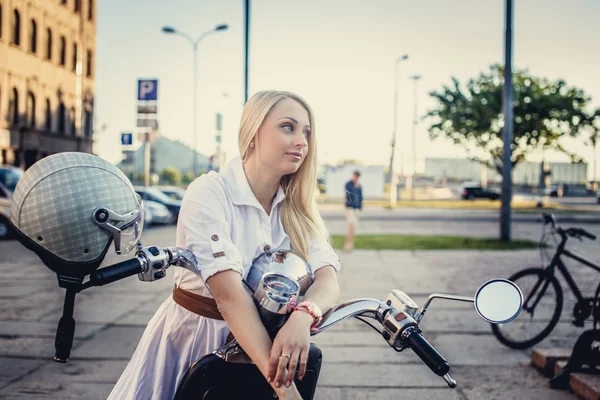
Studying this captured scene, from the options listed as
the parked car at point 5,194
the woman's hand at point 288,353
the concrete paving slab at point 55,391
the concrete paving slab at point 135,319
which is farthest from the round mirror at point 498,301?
the parked car at point 5,194

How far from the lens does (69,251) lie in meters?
1.41

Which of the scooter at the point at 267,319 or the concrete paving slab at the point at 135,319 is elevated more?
the scooter at the point at 267,319

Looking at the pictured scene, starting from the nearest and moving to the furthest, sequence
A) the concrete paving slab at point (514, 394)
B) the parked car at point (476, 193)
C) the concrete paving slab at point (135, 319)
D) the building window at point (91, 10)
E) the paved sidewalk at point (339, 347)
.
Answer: the concrete paving slab at point (514, 394)
the paved sidewalk at point (339, 347)
the concrete paving slab at point (135, 319)
the building window at point (91, 10)
the parked car at point (476, 193)

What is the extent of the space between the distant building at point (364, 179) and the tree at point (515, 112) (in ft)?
50.7

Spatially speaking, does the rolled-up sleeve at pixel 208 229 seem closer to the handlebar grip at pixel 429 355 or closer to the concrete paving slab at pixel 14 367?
the handlebar grip at pixel 429 355

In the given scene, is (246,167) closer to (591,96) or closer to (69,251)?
(69,251)

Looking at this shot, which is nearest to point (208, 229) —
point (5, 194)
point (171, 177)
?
point (5, 194)

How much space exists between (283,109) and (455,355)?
146 inches

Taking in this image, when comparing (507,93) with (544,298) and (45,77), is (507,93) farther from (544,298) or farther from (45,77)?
(45,77)

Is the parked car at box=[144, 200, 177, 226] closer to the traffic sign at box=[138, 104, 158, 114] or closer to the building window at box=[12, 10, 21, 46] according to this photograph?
the traffic sign at box=[138, 104, 158, 114]

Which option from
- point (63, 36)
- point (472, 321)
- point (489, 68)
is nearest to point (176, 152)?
point (63, 36)

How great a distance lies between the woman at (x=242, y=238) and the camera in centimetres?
161

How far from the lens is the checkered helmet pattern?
4.56 ft

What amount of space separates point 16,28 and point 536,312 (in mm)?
30750
